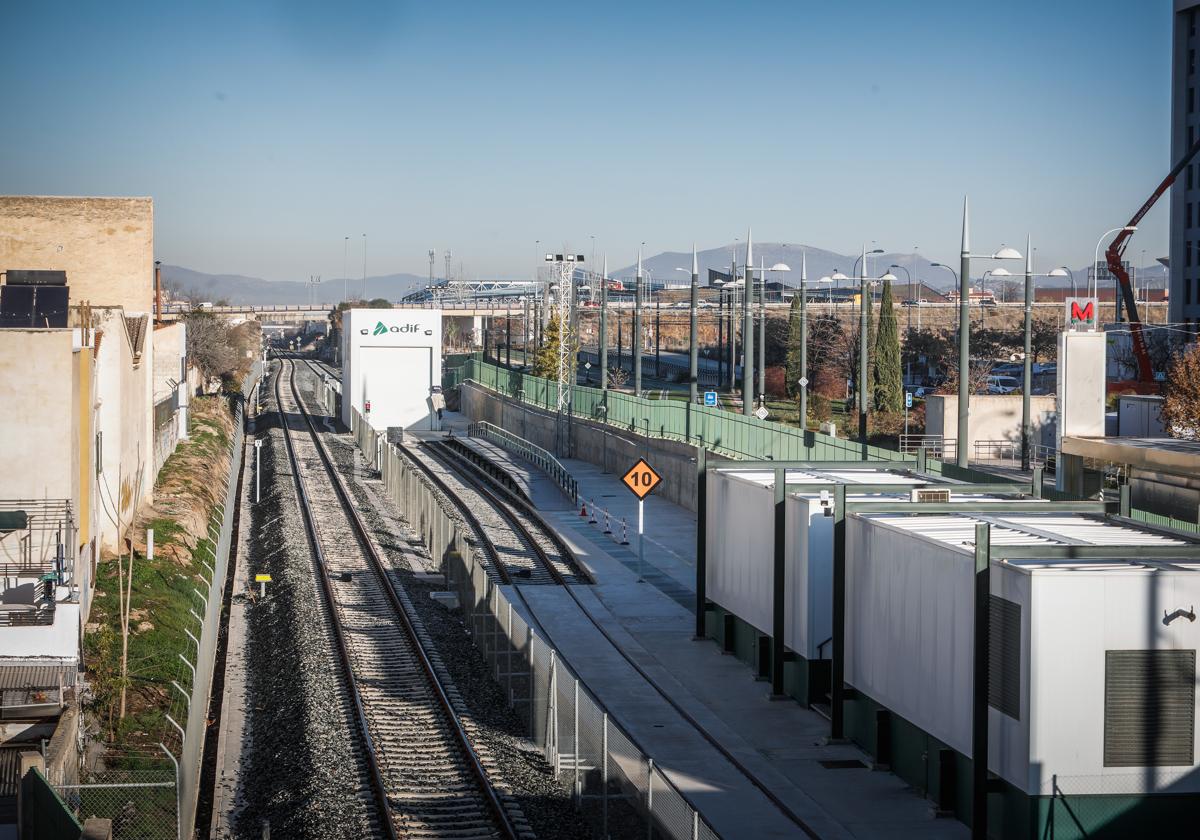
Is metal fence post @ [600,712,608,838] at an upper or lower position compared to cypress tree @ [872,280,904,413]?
lower

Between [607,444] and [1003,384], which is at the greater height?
[1003,384]

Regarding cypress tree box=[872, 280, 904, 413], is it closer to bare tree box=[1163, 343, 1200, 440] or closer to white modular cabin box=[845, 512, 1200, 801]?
bare tree box=[1163, 343, 1200, 440]

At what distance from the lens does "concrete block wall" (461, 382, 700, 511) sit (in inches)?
1593

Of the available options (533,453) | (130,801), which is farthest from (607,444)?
(130,801)

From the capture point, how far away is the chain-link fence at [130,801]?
13.6m

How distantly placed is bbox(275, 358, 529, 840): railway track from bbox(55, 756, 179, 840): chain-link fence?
86.9 inches

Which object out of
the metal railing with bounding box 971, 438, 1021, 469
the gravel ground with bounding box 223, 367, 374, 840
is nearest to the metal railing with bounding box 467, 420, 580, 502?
the gravel ground with bounding box 223, 367, 374, 840

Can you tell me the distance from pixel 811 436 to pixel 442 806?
21.5m

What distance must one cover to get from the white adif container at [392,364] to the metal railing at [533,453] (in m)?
3.36

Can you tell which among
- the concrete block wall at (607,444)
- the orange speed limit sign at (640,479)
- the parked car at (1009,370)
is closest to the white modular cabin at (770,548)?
the orange speed limit sign at (640,479)

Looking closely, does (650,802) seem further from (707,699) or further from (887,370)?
(887,370)

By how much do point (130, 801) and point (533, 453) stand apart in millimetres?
36747

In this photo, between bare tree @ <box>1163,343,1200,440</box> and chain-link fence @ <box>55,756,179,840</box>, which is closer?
chain-link fence @ <box>55,756,179,840</box>

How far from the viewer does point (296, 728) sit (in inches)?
702
